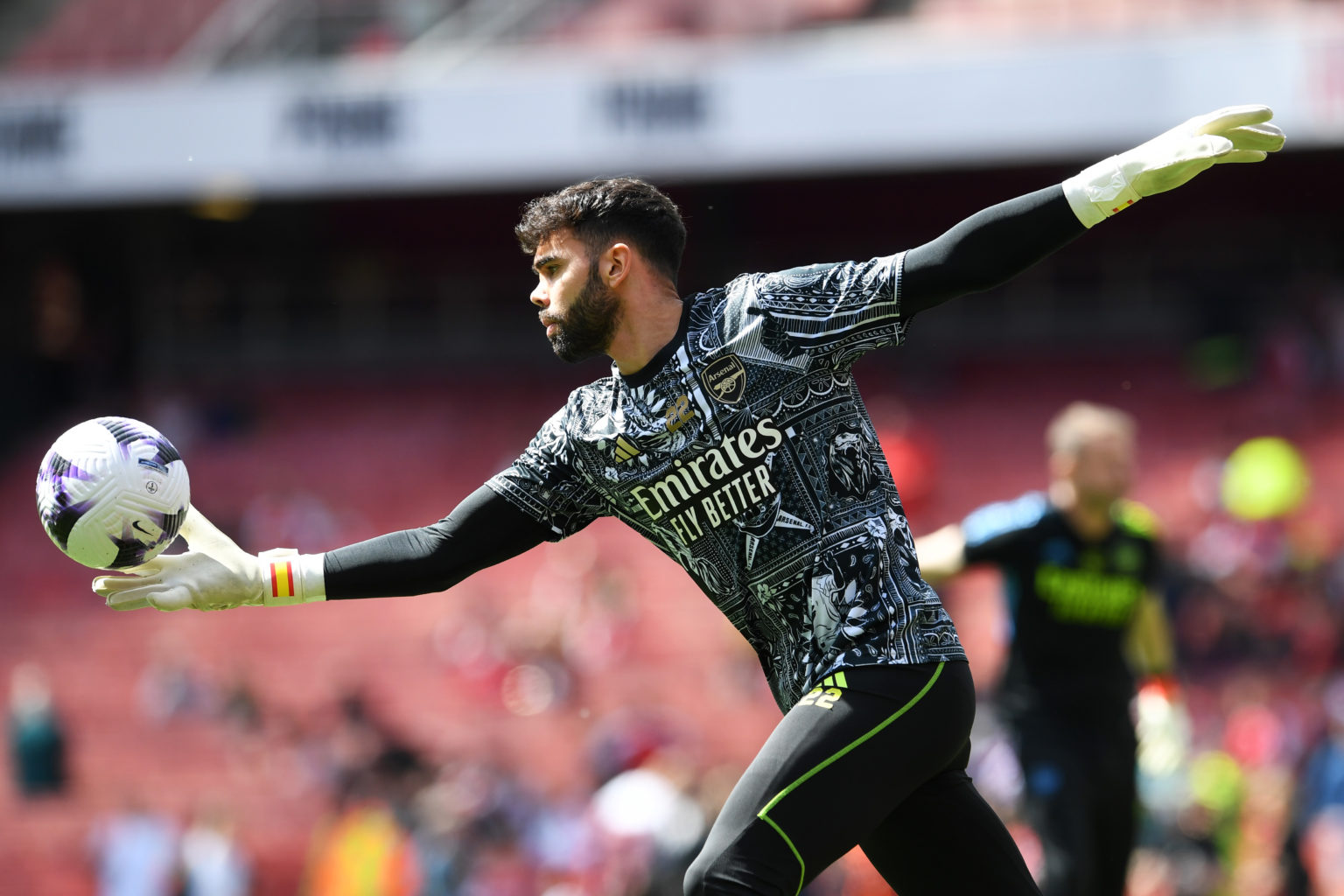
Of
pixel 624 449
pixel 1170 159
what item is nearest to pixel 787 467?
pixel 624 449

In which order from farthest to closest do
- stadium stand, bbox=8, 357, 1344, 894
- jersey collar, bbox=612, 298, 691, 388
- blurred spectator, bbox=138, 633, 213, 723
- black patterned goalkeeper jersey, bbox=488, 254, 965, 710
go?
blurred spectator, bbox=138, 633, 213, 723, stadium stand, bbox=8, 357, 1344, 894, jersey collar, bbox=612, 298, 691, 388, black patterned goalkeeper jersey, bbox=488, 254, 965, 710

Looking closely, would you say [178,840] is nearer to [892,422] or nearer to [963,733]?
[892,422]

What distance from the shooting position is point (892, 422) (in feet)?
50.2

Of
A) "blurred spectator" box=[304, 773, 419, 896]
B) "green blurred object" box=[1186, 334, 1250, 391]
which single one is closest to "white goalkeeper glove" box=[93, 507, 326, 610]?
"blurred spectator" box=[304, 773, 419, 896]

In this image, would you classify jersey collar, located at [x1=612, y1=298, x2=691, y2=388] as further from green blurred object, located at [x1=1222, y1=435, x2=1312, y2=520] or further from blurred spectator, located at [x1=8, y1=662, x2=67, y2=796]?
blurred spectator, located at [x1=8, y1=662, x2=67, y2=796]

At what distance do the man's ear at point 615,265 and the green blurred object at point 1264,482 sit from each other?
11.0 metres

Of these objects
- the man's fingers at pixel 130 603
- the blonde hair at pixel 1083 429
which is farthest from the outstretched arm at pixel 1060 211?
the blonde hair at pixel 1083 429

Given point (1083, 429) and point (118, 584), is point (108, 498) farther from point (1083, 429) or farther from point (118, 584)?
point (1083, 429)

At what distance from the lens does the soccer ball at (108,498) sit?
3.92m

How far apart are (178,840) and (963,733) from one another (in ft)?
36.2

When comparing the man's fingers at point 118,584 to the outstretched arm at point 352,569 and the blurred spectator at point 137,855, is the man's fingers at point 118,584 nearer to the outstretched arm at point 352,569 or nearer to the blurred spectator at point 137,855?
the outstretched arm at point 352,569

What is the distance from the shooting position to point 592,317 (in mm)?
3854

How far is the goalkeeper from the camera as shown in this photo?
137 inches

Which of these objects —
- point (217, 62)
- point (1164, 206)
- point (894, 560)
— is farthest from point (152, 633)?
point (894, 560)
